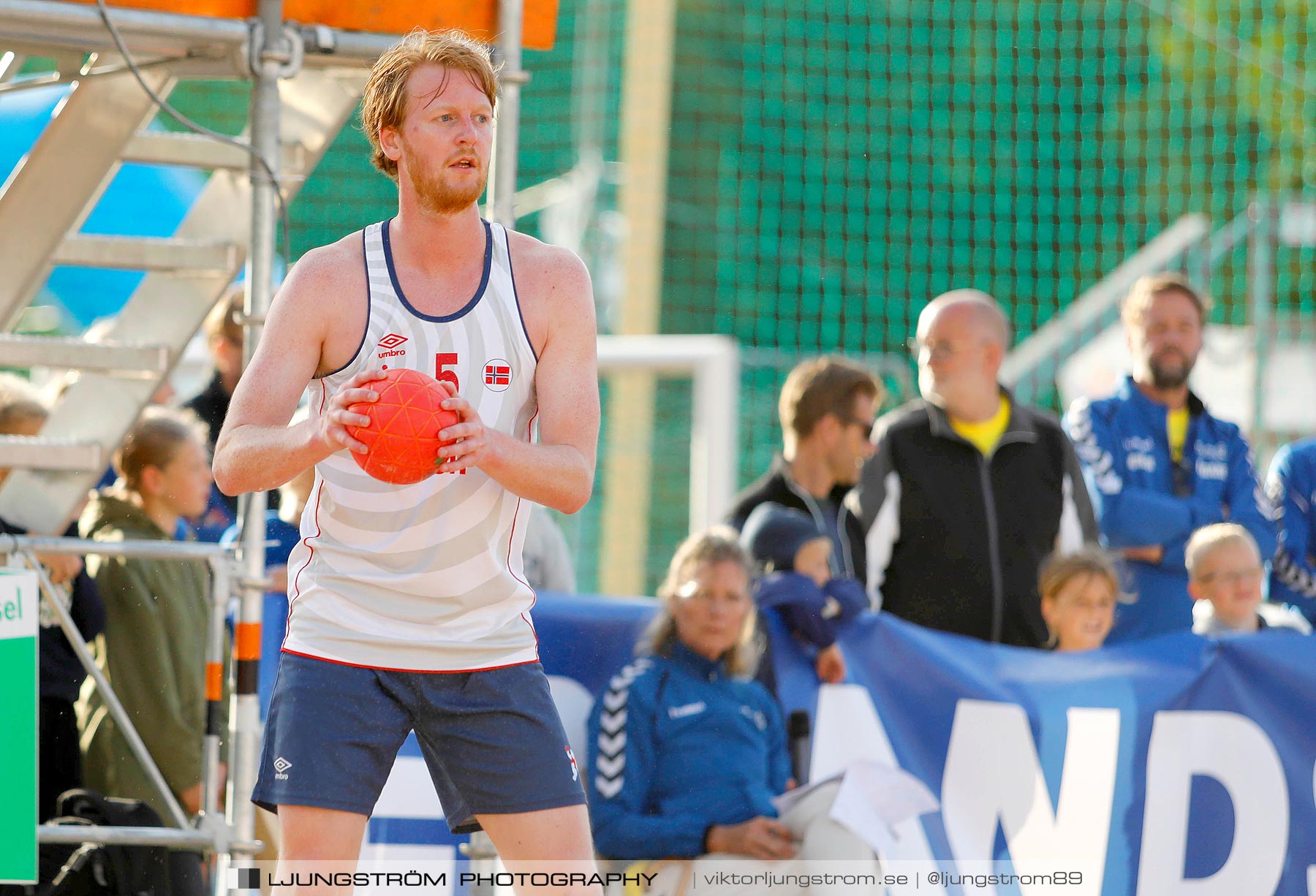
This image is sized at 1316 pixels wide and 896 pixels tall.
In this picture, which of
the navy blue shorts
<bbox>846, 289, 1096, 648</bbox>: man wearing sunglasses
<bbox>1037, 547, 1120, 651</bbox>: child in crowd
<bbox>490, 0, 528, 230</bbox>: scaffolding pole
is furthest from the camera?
<bbox>846, 289, 1096, 648</bbox>: man wearing sunglasses

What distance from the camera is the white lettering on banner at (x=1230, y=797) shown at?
4738 mm

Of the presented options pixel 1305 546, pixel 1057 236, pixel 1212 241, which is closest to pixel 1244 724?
pixel 1305 546

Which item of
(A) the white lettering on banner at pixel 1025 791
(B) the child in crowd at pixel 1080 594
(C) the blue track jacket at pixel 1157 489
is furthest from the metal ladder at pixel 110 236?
(C) the blue track jacket at pixel 1157 489

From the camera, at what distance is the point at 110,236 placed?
187 inches

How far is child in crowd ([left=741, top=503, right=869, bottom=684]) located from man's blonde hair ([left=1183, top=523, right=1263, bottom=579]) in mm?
1239

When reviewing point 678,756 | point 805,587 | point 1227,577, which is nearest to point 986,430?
point 1227,577

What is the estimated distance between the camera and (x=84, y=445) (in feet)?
15.2

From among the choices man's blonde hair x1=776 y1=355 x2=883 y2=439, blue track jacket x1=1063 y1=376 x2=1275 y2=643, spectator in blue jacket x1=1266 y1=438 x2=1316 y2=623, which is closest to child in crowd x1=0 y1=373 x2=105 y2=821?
man's blonde hair x1=776 y1=355 x2=883 y2=439

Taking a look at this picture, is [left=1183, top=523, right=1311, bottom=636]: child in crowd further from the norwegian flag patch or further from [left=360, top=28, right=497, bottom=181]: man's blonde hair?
[left=360, top=28, right=497, bottom=181]: man's blonde hair

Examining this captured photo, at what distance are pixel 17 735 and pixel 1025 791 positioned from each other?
9.29 ft

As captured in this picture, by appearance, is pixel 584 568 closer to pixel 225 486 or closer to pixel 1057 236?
pixel 1057 236

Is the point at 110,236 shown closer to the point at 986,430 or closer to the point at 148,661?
the point at 148,661

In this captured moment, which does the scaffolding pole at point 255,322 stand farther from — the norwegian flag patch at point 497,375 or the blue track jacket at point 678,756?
the norwegian flag patch at point 497,375

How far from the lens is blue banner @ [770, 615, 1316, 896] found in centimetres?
477
